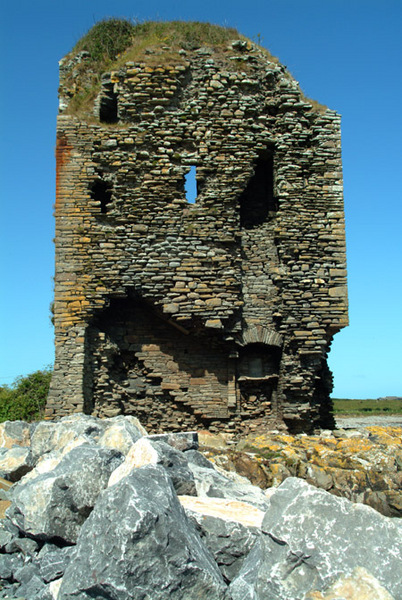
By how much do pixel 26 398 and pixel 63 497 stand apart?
363 inches

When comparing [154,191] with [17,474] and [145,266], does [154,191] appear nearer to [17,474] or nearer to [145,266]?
[145,266]

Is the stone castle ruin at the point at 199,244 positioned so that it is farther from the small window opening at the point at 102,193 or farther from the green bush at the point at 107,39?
the green bush at the point at 107,39

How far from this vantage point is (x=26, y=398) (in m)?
13.9

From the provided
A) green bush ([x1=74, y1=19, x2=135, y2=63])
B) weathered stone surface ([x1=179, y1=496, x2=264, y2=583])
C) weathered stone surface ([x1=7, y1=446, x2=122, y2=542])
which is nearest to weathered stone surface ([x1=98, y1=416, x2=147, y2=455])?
weathered stone surface ([x1=7, y1=446, x2=122, y2=542])

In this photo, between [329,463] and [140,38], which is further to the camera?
[140,38]

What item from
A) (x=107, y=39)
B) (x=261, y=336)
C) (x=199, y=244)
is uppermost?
(x=107, y=39)

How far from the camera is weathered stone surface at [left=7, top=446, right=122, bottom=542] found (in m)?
5.15

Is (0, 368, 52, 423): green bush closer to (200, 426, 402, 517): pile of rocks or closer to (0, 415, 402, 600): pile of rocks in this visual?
(200, 426, 402, 517): pile of rocks

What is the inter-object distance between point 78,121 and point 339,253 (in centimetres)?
582

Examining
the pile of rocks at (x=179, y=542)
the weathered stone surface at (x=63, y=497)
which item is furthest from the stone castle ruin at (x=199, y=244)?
the pile of rocks at (x=179, y=542)

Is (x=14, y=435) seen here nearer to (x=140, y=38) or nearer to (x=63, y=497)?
(x=63, y=497)

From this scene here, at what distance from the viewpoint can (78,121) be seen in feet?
37.7

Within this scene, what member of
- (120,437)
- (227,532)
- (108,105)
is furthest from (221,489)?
(108,105)

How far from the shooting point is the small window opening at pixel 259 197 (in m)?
12.1
